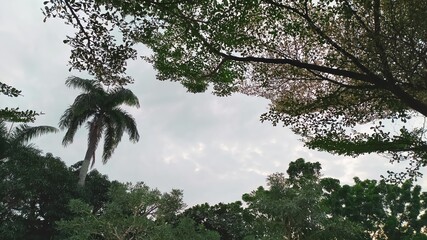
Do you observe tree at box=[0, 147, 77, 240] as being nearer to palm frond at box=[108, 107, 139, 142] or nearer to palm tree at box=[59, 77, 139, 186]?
palm tree at box=[59, 77, 139, 186]

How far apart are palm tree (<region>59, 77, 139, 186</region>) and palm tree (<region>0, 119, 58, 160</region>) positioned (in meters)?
1.35

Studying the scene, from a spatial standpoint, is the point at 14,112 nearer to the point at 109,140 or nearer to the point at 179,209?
the point at 179,209

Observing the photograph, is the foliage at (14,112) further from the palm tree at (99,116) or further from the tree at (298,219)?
the palm tree at (99,116)

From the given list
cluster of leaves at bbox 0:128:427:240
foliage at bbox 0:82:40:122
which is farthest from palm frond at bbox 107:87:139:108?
foliage at bbox 0:82:40:122

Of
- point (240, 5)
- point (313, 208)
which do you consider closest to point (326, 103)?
point (240, 5)

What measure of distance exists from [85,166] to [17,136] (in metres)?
4.38

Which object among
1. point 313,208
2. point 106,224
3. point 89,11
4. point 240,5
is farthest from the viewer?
point 313,208

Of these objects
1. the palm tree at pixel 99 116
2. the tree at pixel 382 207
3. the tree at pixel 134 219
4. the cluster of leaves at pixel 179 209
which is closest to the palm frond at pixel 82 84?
the palm tree at pixel 99 116

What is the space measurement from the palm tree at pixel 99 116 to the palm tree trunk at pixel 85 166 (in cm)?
6

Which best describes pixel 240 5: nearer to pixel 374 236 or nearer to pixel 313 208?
pixel 313 208

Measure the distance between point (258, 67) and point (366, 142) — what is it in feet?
9.71

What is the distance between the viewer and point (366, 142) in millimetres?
9617

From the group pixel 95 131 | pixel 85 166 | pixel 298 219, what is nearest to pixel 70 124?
pixel 95 131

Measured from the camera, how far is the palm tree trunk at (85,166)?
26.4m
